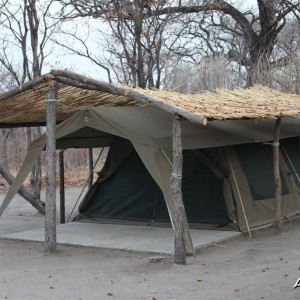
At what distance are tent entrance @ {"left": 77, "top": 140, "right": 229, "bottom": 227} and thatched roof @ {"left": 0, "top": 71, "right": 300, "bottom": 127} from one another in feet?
4.59

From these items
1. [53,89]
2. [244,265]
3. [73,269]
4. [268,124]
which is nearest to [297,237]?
[244,265]

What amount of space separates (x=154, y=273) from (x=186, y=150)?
12.7ft

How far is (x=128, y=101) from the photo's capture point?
10.6m

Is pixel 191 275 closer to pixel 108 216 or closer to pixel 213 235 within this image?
pixel 213 235

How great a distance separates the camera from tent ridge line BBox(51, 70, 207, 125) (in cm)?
738

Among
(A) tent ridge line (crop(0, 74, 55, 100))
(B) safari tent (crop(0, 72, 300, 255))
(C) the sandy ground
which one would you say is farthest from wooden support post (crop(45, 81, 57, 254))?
(B) safari tent (crop(0, 72, 300, 255))

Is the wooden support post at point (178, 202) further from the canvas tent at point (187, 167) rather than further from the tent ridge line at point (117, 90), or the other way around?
the canvas tent at point (187, 167)

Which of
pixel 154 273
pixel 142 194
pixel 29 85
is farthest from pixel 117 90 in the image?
pixel 142 194

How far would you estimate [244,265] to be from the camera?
290 inches

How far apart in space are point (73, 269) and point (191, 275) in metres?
1.67

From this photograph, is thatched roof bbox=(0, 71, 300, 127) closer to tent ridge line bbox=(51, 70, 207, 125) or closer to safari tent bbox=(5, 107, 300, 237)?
tent ridge line bbox=(51, 70, 207, 125)

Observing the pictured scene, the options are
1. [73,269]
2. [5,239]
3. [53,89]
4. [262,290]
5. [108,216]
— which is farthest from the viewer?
[108,216]

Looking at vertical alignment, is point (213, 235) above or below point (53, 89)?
Result: below

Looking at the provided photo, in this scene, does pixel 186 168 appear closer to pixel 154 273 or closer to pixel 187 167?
pixel 187 167
